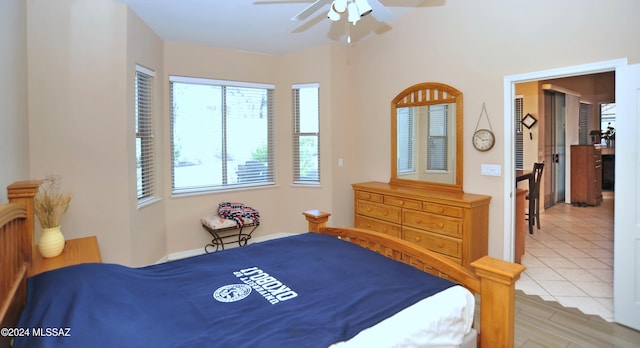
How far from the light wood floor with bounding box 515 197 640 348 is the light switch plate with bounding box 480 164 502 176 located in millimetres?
1128

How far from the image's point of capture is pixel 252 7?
3506 millimetres

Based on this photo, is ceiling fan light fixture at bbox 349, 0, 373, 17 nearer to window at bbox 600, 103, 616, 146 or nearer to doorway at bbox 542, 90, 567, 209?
doorway at bbox 542, 90, 567, 209

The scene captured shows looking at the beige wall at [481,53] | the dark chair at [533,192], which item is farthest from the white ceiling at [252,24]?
the dark chair at [533,192]

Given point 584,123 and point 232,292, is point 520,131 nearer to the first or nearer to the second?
point 584,123

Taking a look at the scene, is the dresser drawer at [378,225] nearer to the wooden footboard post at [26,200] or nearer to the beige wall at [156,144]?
the beige wall at [156,144]

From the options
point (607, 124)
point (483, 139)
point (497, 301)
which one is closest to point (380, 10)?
point (483, 139)

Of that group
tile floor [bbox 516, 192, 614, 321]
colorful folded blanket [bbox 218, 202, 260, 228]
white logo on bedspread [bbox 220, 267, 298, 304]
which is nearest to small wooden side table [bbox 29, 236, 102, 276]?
white logo on bedspread [bbox 220, 267, 298, 304]

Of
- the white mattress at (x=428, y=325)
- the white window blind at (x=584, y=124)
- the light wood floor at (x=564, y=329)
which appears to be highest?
the white window blind at (x=584, y=124)

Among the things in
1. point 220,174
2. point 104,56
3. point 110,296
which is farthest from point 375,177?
point 110,296

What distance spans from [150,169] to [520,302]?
4.01 m

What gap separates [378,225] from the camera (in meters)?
4.17

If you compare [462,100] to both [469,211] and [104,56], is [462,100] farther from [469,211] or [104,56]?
[104,56]

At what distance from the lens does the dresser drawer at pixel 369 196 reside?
4.14 metres

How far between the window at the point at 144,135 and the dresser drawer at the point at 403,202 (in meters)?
2.75
